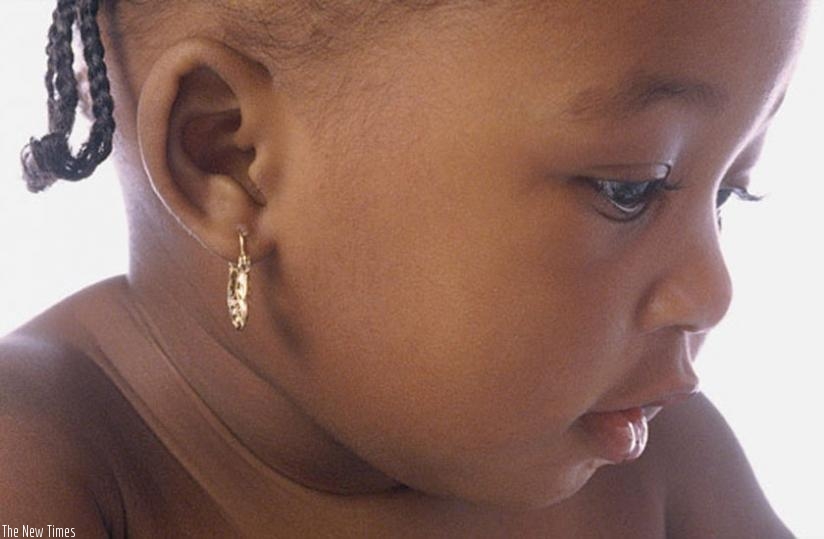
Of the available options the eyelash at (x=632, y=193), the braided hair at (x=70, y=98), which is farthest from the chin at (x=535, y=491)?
the braided hair at (x=70, y=98)

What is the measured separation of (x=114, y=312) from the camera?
0.81 meters

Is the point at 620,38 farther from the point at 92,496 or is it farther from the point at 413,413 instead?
the point at 92,496

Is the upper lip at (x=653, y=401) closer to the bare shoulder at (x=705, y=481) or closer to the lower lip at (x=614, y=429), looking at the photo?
the lower lip at (x=614, y=429)

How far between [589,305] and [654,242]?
0.04 metres

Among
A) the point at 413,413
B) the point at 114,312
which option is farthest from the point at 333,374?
the point at 114,312

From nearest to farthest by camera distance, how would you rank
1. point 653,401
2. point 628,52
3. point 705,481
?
point 628,52, point 653,401, point 705,481

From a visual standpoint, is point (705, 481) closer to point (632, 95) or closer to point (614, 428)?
point (614, 428)

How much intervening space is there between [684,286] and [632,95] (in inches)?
4.2

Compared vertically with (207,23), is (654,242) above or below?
below

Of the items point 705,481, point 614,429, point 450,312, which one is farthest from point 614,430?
point 705,481

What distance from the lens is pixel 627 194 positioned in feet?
2.19

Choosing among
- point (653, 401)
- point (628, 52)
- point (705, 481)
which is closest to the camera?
point (628, 52)

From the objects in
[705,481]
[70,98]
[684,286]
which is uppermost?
[70,98]

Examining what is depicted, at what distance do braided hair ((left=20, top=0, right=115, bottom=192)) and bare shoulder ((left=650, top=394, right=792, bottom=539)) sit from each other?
41 centimetres
